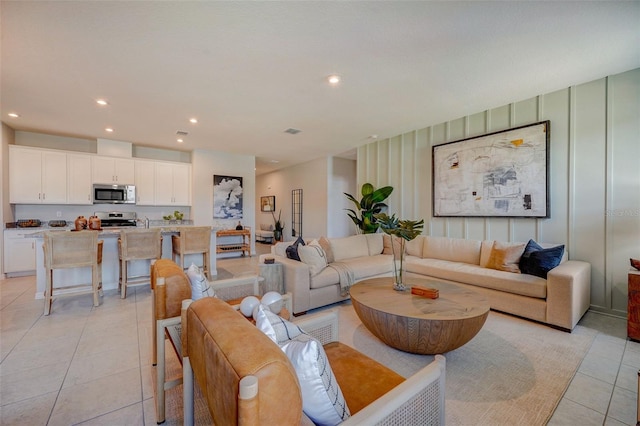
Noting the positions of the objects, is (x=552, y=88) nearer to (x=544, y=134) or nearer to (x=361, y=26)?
(x=544, y=134)

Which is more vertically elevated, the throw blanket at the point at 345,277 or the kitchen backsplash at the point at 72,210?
the kitchen backsplash at the point at 72,210

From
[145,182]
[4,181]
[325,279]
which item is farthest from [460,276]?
[4,181]

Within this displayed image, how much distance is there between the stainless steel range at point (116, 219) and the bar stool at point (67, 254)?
2488 mm

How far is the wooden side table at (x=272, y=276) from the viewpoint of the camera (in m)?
3.15

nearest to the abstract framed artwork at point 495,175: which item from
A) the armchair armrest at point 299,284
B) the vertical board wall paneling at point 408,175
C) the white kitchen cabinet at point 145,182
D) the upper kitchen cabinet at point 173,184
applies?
the vertical board wall paneling at point 408,175

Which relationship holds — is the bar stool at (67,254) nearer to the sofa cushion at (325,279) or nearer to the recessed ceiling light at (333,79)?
the sofa cushion at (325,279)

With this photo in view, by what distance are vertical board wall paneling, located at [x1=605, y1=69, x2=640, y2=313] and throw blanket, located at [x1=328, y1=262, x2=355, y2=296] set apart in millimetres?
3031

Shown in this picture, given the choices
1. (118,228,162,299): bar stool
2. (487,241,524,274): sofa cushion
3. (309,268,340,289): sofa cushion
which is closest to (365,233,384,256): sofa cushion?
(309,268,340,289): sofa cushion

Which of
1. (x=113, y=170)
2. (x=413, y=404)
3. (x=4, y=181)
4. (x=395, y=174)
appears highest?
(x=113, y=170)

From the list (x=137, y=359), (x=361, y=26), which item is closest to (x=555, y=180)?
(x=361, y=26)

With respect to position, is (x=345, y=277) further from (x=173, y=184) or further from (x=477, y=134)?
(x=173, y=184)

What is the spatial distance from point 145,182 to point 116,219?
991 mm

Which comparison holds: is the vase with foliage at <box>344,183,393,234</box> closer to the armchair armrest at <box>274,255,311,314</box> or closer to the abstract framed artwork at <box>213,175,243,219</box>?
the armchair armrest at <box>274,255,311,314</box>

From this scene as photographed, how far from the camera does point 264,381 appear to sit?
2.03 ft
